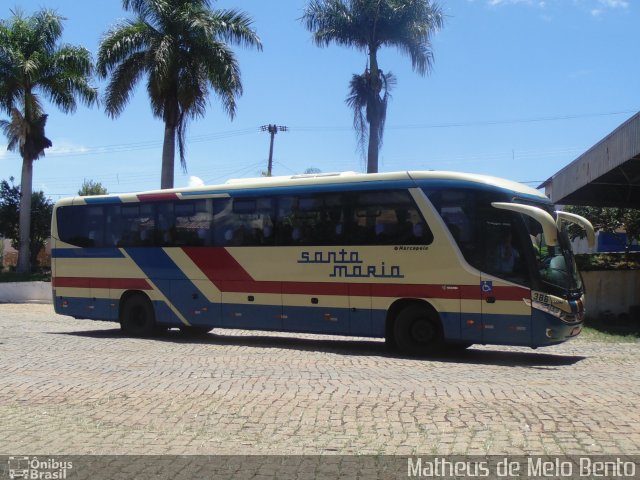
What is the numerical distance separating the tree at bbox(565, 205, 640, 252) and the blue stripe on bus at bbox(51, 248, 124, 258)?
1778 centimetres

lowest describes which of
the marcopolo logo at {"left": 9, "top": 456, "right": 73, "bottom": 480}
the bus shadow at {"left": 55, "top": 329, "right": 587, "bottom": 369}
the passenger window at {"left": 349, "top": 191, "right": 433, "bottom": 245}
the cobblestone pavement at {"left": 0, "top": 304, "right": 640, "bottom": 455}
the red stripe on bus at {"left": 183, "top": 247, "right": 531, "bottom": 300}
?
the marcopolo logo at {"left": 9, "top": 456, "right": 73, "bottom": 480}

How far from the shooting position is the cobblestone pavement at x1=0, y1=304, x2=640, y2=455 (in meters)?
6.17

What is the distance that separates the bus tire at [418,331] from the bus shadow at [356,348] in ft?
0.55

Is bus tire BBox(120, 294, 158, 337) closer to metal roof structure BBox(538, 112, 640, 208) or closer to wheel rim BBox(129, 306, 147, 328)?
wheel rim BBox(129, 306, 147, 328)

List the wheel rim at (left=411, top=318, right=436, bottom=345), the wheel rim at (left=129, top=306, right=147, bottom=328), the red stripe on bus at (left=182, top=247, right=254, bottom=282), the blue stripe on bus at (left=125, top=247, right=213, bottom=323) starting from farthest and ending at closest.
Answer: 1. the wheel rim at (left=129, top=306, right=147, bottom=328)
2. the blue stripe on bus at (left=125, top=247, right=213, bottom=323)
3. the red stripe on bus at (left=182, top=247, right=254, bottom=282)
4. the wheel rim at (left=411, top=318, right=436, bottom=345)

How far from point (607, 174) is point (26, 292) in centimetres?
2490

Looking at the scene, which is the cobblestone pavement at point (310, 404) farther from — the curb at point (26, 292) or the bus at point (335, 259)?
the curb at point (26, 292)

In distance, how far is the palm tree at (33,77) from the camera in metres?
31.9

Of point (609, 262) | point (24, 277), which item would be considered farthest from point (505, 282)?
point (24, 277)

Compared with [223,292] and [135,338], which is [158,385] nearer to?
[223,292]

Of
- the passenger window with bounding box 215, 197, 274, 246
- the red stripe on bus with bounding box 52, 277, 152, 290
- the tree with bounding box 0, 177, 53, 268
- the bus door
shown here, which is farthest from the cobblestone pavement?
the tree with bounding box 0, 177, 53, 268

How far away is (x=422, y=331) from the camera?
1247 centimetres

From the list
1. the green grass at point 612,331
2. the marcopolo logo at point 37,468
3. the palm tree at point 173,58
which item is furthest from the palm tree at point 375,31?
the marcopolo logo at point 37,468

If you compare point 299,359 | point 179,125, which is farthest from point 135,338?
point 179,125
